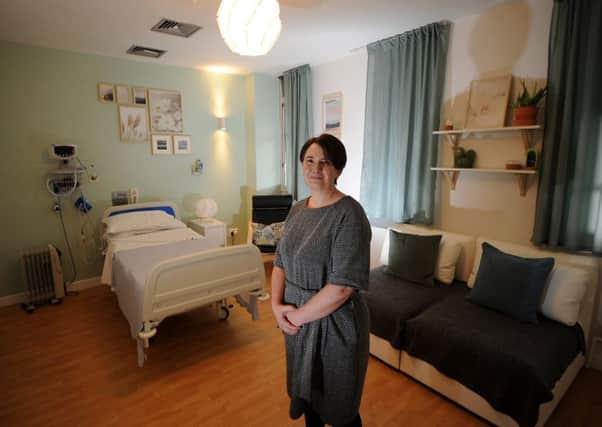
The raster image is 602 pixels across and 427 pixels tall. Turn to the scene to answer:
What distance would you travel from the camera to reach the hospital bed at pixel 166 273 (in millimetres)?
2115

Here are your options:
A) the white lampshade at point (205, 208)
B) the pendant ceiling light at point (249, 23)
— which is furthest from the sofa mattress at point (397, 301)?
the white lampshade at point (205, 208)

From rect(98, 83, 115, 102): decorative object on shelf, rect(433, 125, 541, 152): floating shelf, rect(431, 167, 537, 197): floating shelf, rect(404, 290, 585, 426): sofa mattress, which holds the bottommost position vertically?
rect(404, 290, 585, 426): sofa mattress

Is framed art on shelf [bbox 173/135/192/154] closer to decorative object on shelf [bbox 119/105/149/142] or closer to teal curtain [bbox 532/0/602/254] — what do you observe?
decorative object on shelf [bbox 119/105/149/142]

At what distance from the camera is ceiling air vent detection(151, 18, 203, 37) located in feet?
8.93

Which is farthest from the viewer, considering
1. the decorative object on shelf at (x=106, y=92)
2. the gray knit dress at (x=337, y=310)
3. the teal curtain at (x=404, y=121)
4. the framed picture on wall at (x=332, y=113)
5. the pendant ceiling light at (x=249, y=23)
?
the framed picture on wall at (x=332, y=113)

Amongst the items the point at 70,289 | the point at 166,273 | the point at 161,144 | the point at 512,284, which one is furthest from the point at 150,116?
the point at 512,284

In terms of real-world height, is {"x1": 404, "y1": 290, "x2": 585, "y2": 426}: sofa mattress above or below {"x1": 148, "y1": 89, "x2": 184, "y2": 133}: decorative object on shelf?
below

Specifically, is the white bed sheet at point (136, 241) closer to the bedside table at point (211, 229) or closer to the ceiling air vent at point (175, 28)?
the bedside table at point (211, 229)

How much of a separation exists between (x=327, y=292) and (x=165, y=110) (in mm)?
3623

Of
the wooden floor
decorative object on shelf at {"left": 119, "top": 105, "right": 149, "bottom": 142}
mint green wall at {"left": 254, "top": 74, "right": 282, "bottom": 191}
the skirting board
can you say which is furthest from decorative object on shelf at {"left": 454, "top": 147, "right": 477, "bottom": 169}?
the skirting board

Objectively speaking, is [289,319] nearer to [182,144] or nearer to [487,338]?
[487,338]

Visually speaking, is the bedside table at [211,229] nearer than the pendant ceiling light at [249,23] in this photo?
No

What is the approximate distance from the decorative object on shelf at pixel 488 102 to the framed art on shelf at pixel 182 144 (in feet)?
10.3

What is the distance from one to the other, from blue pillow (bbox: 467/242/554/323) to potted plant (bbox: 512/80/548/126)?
902 millimetres
